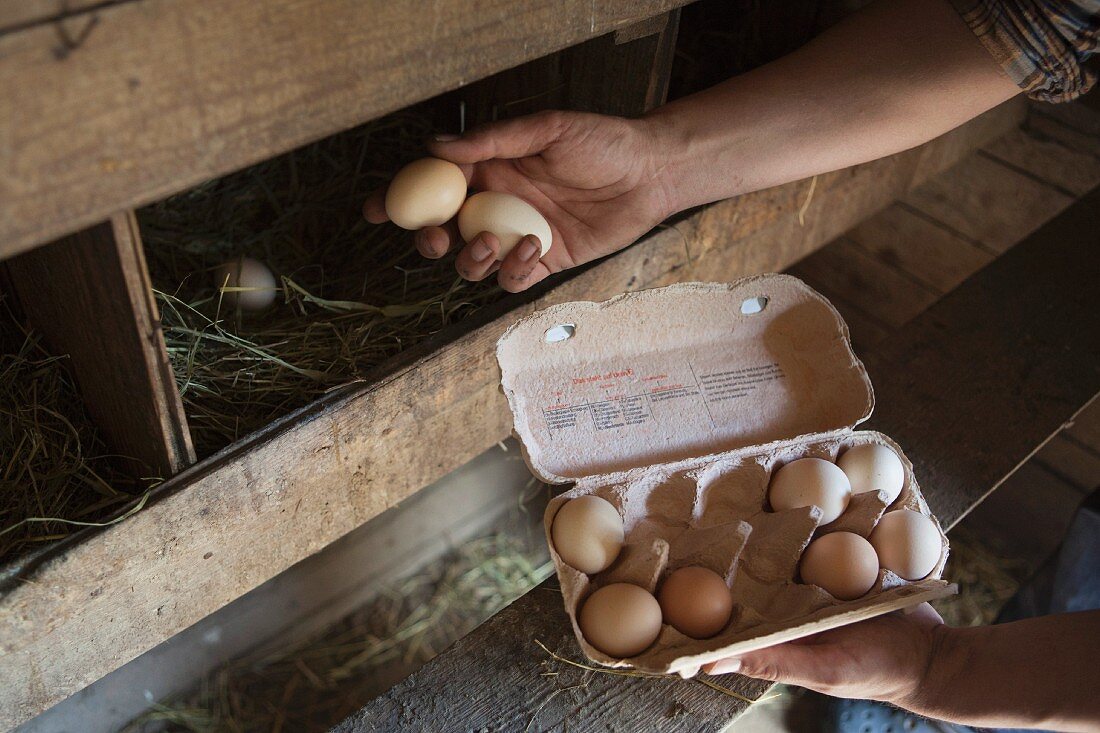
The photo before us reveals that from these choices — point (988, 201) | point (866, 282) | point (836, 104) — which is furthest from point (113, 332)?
point (988, 201)

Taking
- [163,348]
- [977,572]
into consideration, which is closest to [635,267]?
[163,348]

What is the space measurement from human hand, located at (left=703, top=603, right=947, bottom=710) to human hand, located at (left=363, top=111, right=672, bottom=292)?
1.90 feet

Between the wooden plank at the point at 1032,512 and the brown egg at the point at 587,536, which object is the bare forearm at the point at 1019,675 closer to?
the brown egg at the point at 587,536

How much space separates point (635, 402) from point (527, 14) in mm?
525

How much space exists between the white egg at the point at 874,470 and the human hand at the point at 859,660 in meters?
0.16

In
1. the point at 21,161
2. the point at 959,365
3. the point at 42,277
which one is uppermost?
the point at 21,161

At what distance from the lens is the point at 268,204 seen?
1700 millimetres

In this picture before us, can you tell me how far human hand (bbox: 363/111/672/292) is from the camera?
1.26 meters

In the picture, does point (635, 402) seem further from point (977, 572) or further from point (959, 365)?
point (977, 572)

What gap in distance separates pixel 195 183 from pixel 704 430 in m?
0.73

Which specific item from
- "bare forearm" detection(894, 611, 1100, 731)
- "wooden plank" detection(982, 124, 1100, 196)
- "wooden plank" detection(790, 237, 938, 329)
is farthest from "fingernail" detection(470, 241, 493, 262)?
"wooden plank" detection(982, 124, 1100, 196)

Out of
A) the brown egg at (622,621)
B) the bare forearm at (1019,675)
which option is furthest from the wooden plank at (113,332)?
the bare forearm at (1019,675)

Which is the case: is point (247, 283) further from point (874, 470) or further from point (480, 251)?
point (874, 470)

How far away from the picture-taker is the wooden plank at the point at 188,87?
2.20 ft
